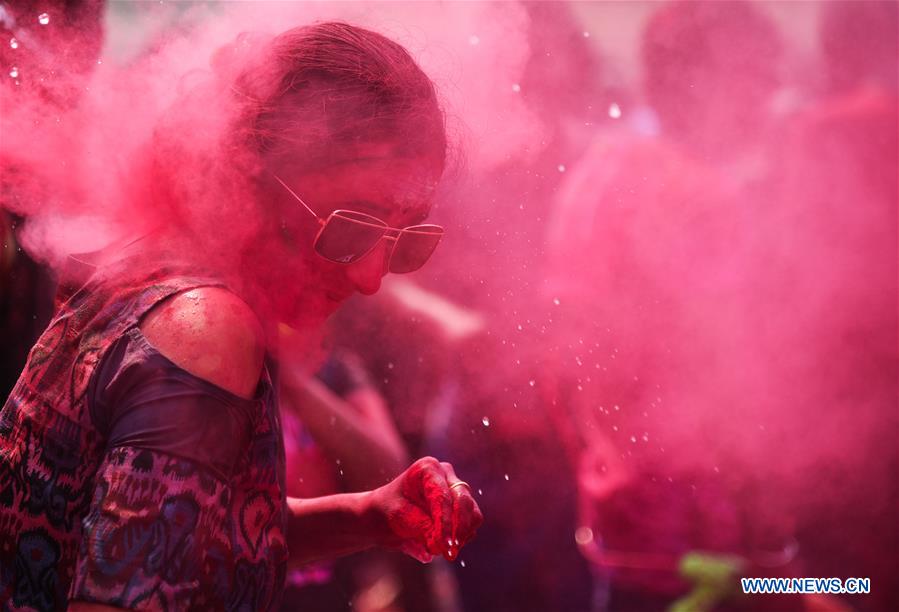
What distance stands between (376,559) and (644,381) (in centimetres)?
124

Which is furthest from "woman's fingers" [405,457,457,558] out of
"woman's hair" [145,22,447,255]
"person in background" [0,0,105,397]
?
"person in background" [0,0,105,397]

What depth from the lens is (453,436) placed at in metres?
2.88

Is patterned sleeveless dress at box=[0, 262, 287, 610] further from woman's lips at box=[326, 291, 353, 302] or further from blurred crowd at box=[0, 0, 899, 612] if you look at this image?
blurred crowd at box=[0, 0, 899, 612]

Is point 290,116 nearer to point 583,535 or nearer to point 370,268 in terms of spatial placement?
point 370,268

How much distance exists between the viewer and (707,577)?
3084mm

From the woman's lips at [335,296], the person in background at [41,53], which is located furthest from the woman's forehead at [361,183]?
the person in background at [41,53]

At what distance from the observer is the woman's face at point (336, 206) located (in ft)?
4.47

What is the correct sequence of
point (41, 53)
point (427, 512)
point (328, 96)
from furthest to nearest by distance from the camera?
point (41, 53) → point (427, 512) → point (328, 96)

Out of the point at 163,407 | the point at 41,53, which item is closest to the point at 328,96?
the point at 163,407

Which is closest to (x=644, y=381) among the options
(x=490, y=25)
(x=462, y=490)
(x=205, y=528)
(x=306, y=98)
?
(x=490, y=25)

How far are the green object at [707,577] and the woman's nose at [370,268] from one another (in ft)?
7.18

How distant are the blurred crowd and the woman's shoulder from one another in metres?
1.83

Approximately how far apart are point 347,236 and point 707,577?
238cm

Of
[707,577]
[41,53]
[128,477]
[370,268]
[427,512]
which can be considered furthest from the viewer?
[707,577]
